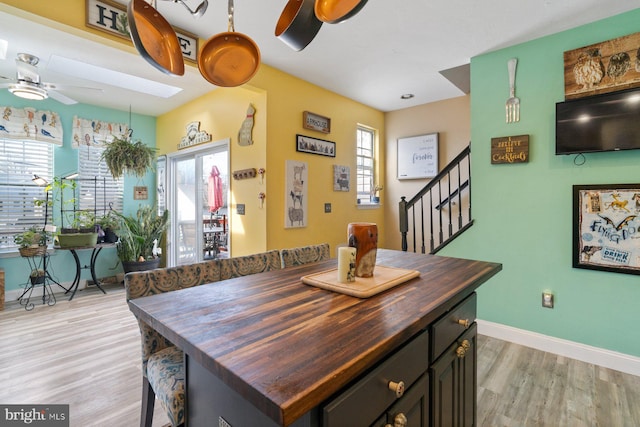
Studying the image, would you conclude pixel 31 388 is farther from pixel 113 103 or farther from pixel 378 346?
pixel 113 103

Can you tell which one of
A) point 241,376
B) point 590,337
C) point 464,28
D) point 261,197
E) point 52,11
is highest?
point 464,28

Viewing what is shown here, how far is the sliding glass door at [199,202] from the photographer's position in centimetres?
412

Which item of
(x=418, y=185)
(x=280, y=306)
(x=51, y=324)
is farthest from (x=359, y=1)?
(x=51, y=324)

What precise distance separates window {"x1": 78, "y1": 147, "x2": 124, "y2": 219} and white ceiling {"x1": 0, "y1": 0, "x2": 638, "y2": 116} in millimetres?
1004

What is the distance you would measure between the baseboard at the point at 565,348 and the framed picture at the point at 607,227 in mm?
648

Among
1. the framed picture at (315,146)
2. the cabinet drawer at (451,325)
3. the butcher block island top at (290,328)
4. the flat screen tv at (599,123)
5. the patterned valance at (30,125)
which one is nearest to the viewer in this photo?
the butcher block island top at (290,328)

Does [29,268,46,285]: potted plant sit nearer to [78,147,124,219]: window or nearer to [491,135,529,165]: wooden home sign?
[78,147,124,219]: window

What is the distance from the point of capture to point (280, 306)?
3.24 feet

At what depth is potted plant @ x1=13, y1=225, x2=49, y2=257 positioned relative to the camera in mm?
3606

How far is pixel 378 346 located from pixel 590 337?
273 centimetres

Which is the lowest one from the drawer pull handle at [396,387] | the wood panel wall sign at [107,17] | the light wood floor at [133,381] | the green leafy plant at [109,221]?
the light wood floor at [133,381]

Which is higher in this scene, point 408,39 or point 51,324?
point 408,39

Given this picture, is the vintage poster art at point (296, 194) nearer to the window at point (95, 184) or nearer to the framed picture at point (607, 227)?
the framed picture at point (607, 227)

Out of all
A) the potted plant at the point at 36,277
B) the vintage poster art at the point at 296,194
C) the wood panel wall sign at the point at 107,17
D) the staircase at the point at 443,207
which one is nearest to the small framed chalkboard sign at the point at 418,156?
the staircase at the point at 443,207
